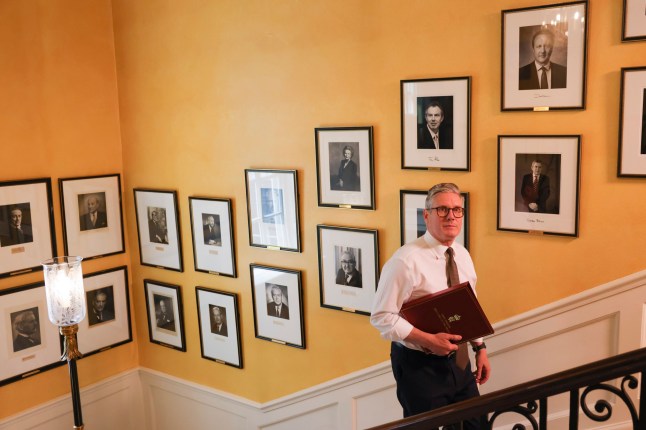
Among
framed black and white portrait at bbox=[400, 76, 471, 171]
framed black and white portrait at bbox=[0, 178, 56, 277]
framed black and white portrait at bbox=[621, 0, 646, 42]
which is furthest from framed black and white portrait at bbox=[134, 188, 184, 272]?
framed black and white portrait at bbox=[621, 0, 646, 42]

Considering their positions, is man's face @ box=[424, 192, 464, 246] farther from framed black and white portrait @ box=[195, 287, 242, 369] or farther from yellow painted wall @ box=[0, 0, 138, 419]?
yellow painted wall @ box=[0, 0, 138, 419]

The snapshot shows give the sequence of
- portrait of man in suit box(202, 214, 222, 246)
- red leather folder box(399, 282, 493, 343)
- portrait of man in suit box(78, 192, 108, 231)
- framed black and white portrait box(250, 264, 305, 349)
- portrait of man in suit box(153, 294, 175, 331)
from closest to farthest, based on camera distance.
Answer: red leather folder box(399, 282, 493, 343) → framed black and white portrait box(250, 264, 305, 349) → portrait of man in suit box(202, 214, 222, 246) → portrait of man in suit box(78, 192, 108, 231) → portrait of man in suit box(153, 294, 175, 331)

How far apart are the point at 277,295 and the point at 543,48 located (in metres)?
2.61

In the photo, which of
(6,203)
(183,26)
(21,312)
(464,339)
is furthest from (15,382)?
(464,339)

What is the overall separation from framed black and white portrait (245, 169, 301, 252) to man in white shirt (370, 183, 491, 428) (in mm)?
1487

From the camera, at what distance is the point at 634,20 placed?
10.6 feet

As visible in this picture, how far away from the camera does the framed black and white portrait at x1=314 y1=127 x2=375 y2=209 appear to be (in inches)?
168

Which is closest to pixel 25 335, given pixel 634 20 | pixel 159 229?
pixel 159 229

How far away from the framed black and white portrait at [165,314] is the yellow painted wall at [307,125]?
78mm

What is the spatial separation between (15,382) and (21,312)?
22.4 inches

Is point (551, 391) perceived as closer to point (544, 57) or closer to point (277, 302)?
point (544, 57)

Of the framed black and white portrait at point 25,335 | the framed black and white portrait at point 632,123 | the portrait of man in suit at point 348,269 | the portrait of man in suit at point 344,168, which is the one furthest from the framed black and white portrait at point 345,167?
the framed black and white portrait at point 25,335

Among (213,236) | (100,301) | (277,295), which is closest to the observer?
(277,295)

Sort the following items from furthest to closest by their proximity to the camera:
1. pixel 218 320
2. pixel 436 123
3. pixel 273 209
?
pixel 218 320 < pixel 273 209 < pixel 436 123
